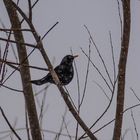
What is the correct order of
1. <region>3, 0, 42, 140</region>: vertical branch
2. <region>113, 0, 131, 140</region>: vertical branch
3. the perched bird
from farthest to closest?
1. the perched bird
2. <region>3, 0, 42, 140</region>: vertical branch
3. <region>113, 0, 131, 140</region>: vertical branch

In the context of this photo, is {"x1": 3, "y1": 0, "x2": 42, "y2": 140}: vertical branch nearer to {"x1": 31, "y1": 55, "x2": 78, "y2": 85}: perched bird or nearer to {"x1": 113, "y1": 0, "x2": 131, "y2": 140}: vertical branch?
{"x1": 113, "y1": 0, "x2": 131, "y2": 140}: vertical branch

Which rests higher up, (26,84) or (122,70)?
(26,84)

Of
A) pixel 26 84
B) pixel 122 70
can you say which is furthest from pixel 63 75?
pixel 122 70

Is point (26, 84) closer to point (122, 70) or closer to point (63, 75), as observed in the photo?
point (122, 70)

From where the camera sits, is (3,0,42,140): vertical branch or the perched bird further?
the perched bird

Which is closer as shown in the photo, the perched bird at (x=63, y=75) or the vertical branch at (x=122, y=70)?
the vertical branch at (x=122, y=70)

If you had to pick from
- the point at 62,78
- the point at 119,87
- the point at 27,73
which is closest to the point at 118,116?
the point at 119,87

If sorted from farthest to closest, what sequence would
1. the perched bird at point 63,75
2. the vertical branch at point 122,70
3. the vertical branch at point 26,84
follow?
1. the perched bird at point 63,75
2. the vertical branch at point 26,84
3. the vertical branch at point 122,70

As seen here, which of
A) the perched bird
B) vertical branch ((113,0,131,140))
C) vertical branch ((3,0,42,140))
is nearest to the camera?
vertical branch ((113,0,131,140))

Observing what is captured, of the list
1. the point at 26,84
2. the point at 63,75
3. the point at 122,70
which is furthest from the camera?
the point at 63,75

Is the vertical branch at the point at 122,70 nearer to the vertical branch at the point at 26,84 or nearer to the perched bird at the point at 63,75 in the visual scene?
the vertical branch at the point at 26,84

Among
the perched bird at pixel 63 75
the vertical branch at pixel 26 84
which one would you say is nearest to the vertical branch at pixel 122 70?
the vertical branch at pixel 26 84

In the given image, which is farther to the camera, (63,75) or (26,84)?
(63,75)

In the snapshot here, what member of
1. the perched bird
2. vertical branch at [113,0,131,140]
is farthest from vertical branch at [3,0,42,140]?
the perched bird
